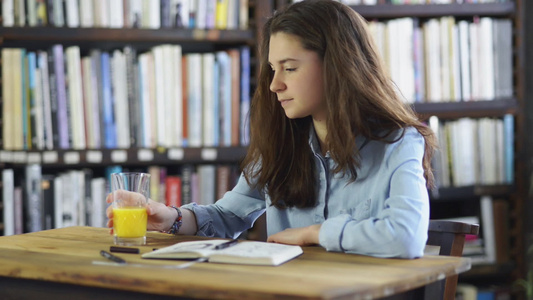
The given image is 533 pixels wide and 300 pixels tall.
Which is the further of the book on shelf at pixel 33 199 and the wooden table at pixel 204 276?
the book on shelf at pixel 33 199

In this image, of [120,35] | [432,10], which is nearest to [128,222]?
[120,35]

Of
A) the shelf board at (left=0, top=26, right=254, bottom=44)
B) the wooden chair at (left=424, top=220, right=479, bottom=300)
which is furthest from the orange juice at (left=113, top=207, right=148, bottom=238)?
the shelf board at (left=0, top=26, right=254, bottom=44)

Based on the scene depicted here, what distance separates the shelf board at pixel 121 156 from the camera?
235 centimetres

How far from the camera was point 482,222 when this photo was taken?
9.29ft

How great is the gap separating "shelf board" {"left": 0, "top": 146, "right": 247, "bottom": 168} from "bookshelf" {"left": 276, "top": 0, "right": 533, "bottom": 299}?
734 millimetres

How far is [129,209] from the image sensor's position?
1.41 meters

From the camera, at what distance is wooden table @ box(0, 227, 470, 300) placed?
3.28ft

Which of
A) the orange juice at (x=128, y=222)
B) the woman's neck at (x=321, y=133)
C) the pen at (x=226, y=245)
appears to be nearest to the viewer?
the pen at (x=226, y=245)

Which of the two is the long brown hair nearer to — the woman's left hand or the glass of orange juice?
the woman's left hand

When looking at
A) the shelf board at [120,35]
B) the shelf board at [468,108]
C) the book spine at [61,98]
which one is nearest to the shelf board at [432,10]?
the shelf board at [468,108]

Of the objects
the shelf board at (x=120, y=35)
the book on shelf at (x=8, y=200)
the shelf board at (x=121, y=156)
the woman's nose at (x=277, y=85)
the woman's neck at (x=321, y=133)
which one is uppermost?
the shelf board at (x=120, y=35)

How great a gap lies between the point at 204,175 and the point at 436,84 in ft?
2.95

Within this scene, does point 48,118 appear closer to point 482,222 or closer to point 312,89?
point 312,89

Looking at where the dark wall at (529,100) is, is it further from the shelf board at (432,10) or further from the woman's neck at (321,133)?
the woman's neck at (321,133)
